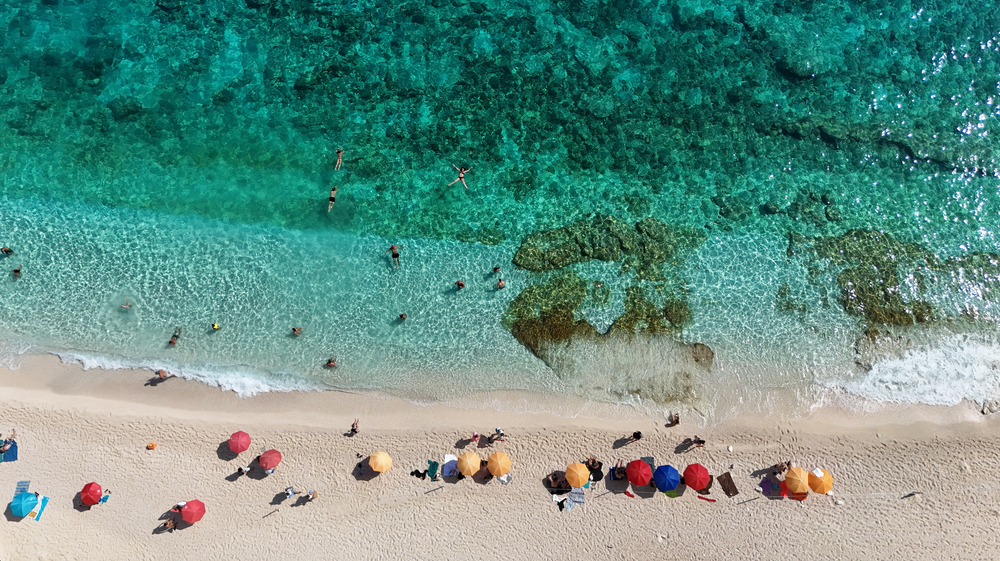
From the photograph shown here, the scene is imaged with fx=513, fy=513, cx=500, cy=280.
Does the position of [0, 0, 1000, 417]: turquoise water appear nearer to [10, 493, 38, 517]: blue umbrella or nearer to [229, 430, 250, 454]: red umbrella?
[229, 430, 250, 454]: red umbrella

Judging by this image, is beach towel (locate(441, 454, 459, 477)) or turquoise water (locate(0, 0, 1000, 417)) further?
turquoise water (locate(0, 0, 1000, 417))

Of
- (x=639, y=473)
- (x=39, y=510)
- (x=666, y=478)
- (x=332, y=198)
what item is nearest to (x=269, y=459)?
(x=39, y=510)

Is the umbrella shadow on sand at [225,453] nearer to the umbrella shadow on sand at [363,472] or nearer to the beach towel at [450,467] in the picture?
the umbrella shadow on sand at [363,472]

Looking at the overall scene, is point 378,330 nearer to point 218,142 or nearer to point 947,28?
point 218,142

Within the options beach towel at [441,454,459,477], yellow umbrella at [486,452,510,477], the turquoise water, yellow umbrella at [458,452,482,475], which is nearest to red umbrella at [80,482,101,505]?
the turquoise water

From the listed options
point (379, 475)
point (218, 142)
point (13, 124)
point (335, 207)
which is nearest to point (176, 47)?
point (218, 142)

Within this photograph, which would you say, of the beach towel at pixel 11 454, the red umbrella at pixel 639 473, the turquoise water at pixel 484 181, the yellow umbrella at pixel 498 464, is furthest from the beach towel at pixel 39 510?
the red umbrella at pixel 639 473
